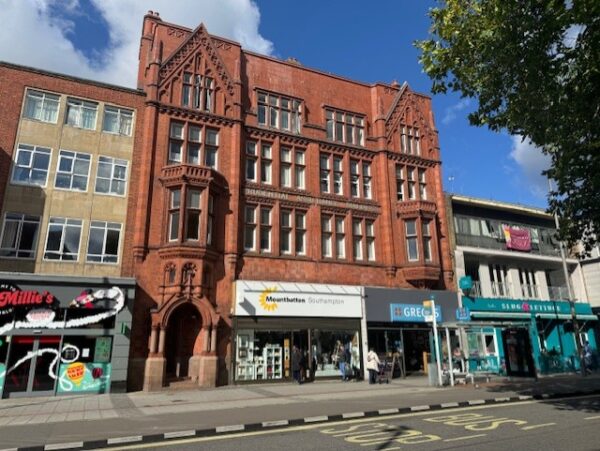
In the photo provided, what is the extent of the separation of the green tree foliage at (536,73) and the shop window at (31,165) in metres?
17.2

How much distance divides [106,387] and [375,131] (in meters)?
21.5

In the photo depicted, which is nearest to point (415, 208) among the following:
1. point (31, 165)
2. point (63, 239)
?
point (63, 239)

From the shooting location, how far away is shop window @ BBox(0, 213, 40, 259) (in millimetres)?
18812

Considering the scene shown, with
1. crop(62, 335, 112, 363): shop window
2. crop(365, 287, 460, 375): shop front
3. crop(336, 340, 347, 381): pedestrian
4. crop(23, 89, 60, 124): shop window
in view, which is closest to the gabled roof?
crop(23, 89, 60, 124): shop window

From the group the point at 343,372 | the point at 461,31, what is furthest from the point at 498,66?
the point at 343,372

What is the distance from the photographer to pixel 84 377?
59.4 ft

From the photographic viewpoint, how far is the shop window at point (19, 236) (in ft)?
61.7

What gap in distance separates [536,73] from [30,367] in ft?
66.5

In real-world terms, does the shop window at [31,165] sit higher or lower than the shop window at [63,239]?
higher

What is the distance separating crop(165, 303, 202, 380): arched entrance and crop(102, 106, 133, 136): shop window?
9.46 metres

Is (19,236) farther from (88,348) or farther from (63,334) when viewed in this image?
(88,348)

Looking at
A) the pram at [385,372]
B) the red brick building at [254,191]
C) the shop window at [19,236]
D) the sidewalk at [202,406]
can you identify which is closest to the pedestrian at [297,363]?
the sidewalk at [202,406]

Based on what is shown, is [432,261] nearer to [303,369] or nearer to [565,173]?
[303,369]

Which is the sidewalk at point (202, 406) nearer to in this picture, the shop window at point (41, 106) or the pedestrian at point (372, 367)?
the pedestrian at point (372, 367)
